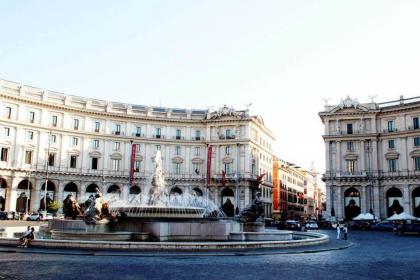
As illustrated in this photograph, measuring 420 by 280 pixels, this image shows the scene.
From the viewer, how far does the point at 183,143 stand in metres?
81.8

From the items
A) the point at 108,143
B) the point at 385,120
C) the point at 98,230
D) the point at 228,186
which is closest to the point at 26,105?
the point at 108,143

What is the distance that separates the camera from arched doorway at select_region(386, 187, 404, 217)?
67.5m

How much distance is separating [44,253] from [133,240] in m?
5.09

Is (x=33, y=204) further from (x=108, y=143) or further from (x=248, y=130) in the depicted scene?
(x=248, y=130)

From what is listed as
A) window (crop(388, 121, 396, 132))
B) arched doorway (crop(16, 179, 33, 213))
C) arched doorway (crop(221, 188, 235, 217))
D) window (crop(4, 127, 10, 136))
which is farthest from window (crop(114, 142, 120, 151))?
window (crop(388, 121, 396, 132))

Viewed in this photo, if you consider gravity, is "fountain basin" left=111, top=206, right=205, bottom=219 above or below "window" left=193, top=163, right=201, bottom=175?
below

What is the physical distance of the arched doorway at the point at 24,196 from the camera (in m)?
66.5

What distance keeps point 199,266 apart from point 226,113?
222ft

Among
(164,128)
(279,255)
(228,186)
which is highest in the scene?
(164,128)

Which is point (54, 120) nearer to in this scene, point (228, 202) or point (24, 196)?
point (24, 196)

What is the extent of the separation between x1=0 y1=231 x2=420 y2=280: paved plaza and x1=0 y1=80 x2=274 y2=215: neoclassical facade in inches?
2031

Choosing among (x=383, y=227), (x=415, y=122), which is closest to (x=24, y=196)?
(x=383, y=227)

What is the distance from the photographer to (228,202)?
265 ft

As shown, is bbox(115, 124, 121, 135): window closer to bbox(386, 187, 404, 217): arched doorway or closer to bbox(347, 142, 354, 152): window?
bbox(347, 142, 354, 152): window
